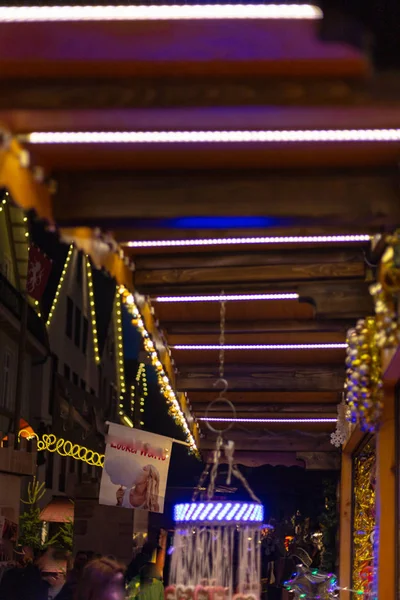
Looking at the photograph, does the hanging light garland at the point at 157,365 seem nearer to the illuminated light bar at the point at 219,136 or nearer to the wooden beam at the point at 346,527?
the wooden beam at the point at 346,527

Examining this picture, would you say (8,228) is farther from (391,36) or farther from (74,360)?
(391,36)

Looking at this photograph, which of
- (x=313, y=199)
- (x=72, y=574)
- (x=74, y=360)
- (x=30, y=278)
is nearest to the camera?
(x=313, y=199)

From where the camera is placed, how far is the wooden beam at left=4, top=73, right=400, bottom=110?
3.99m

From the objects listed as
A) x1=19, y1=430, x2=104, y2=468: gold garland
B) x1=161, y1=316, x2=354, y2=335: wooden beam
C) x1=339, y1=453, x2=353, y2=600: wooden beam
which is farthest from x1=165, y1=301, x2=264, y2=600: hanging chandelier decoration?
x1=19, y1=430, x2=104, y2=468: gold garland

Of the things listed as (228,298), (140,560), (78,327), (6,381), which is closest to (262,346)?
(228,298)

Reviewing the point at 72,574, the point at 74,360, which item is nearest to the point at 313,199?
the point at 72,574

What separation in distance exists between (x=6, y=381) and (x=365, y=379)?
20795 millimetres

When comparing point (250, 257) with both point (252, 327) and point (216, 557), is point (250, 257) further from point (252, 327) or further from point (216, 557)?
point (216, 557)

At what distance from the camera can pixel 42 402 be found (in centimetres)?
2952

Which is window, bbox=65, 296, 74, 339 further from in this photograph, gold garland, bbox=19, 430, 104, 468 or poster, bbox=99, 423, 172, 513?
poster, bbox=99, 423, 172, 513

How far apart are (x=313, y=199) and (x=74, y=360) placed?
97.0 feet

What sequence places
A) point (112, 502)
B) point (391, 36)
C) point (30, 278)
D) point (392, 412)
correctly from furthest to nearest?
point (30, 278) < point (112, 502) < point (392, 412) < point (391, 36)

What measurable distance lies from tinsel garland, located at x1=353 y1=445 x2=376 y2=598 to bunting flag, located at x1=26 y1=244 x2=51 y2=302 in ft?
40.6

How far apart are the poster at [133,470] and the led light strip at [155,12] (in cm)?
784
